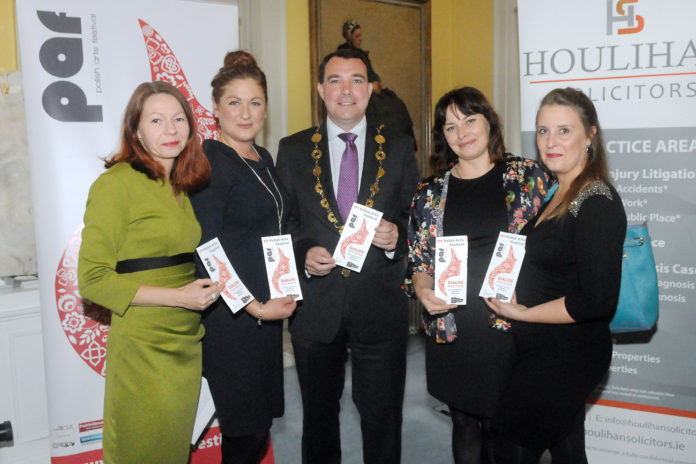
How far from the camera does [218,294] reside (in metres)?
1.93

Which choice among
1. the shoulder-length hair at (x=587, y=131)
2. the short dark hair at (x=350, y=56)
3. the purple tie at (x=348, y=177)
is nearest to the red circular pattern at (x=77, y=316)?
the purple tie at (x=348, y=177)

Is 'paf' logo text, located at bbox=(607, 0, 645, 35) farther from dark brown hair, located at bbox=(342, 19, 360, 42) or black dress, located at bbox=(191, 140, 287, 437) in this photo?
dark brown hair, located at bbox=(342, 19, 360, 42)

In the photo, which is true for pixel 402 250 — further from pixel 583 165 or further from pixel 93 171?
pixel 93 171

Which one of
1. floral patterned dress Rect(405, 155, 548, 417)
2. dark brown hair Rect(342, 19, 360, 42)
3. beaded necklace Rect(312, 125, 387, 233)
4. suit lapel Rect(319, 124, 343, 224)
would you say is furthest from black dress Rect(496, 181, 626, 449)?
dark brown hair Rect(342, 19, 360, 42)

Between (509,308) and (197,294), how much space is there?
1.01 metres

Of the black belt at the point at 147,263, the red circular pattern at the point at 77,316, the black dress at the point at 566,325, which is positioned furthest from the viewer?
the red circular pattern at the point at 77,316

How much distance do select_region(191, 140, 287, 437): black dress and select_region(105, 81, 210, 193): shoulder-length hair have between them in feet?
0.31

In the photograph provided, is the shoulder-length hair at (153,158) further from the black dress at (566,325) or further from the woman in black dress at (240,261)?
the black dress at (566,325)

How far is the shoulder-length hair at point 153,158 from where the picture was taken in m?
1.89

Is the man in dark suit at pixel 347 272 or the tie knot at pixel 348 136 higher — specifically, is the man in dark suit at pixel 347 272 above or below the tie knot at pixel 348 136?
below

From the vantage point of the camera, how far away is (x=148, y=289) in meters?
1.85

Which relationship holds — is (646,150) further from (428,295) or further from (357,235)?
(357,235)

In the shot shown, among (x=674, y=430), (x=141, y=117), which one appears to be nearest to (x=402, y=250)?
(x=141, y=117)

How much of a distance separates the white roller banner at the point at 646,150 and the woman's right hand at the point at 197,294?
1739 mm
